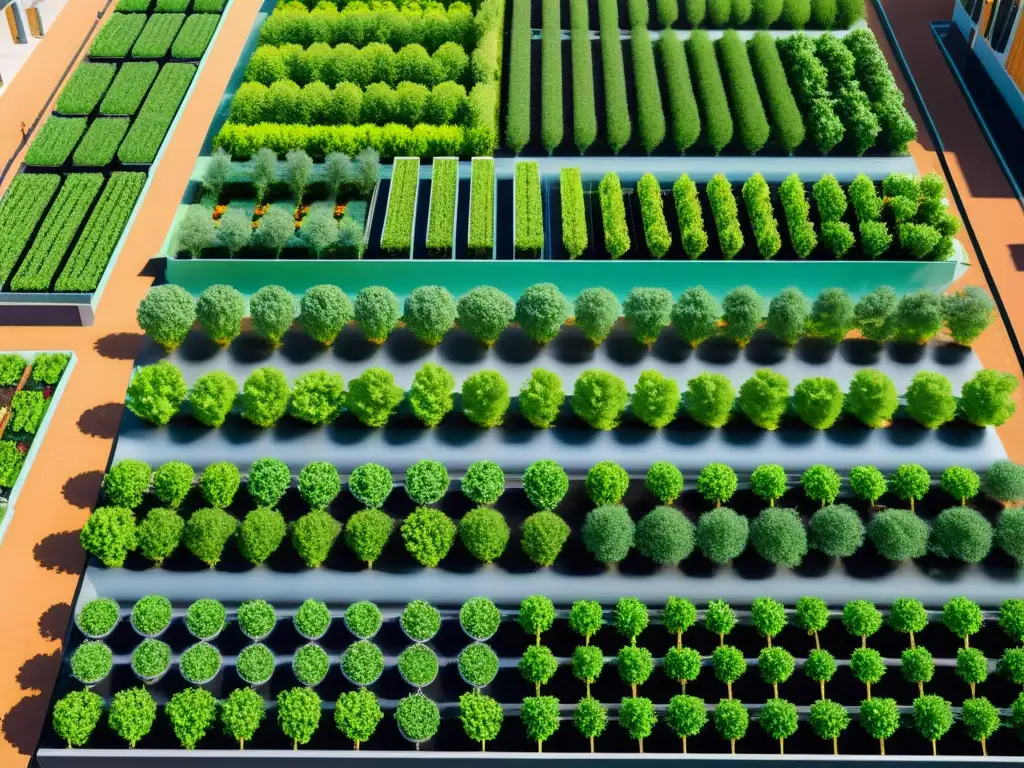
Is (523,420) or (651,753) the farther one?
(523,420)

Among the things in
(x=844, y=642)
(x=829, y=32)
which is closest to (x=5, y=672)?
(x=844, y=642)

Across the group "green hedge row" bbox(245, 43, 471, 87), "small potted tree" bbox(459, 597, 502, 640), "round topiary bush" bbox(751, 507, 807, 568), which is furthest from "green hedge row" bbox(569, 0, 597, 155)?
"small potted tree" bbox(459, 597, 502, 640)

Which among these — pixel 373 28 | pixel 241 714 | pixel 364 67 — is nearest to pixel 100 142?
pixel 364 67

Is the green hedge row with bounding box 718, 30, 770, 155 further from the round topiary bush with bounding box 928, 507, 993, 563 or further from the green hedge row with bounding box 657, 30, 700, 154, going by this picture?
the round topiary bush with bounding box 928, 507, 993, 563

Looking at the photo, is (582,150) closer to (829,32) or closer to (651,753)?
(829,32)

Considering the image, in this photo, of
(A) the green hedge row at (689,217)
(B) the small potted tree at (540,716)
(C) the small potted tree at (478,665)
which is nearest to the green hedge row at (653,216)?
(A) the green hedge row at (689,217)

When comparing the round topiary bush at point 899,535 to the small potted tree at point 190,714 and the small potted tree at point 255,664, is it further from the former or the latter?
the small potted tree at point 190,714

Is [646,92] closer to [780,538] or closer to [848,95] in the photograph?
[848,95]
